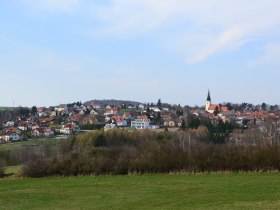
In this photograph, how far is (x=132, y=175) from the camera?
2559cm

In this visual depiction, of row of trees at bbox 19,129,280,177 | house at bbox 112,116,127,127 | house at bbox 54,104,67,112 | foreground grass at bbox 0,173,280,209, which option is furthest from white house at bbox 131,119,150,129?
foreground grass at bbox 0,173,280,209

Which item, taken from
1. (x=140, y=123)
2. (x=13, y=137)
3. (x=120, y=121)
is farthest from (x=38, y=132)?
(x=120, y=121)

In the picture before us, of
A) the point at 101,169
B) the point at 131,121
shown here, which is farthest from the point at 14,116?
the point at 101,169

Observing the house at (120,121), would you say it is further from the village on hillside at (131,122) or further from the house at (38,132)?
the house at (38,132)

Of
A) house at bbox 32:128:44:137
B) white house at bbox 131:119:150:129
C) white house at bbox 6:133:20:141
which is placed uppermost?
white house at bbox 131:119:150:129

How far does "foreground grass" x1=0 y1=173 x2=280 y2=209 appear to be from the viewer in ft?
42.2

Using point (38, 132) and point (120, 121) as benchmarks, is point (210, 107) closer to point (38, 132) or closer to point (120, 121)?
point (120, 121)

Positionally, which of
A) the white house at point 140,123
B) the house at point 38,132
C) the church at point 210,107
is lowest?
the house at point 38,132

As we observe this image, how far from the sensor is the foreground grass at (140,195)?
12859 mm

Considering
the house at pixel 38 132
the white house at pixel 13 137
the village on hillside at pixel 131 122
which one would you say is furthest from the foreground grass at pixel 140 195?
the house at pixel 38 132

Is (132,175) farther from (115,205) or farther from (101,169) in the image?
(115,205)

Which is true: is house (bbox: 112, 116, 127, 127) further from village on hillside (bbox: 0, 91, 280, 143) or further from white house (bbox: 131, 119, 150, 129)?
white house (bbox: 131, 119, 150, 129)

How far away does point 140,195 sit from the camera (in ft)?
53.7

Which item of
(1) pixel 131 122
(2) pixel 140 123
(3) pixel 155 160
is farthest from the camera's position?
(1) pixel 131 122
